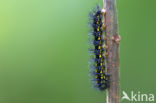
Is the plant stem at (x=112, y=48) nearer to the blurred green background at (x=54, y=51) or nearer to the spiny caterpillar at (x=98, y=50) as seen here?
the spiny caterpillar at (x=98, y=50)

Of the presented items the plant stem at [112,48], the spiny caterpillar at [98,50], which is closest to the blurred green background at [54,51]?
the spiny caterpillar at [98,50]

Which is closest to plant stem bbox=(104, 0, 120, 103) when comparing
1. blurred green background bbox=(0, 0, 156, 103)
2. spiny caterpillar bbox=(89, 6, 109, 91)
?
spiny caterpillar bbox=(89, 6, 109, 91)

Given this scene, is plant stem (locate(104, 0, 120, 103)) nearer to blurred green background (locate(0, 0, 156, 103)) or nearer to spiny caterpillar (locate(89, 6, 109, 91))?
spiny caterpillar (locate(89, 6, 109, 91))

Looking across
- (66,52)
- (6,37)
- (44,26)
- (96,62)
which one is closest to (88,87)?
(66,52)

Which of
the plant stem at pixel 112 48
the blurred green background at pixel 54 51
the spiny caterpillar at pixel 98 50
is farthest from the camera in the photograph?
the blurred green background at pixel 54 51

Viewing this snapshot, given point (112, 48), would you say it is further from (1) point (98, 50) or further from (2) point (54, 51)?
(2) point (54, 51)

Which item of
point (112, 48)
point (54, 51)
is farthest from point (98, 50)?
point (54, 51)
